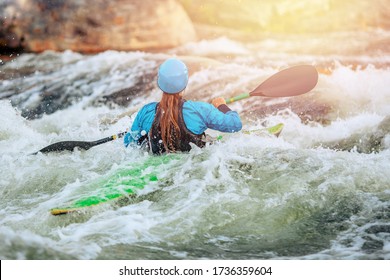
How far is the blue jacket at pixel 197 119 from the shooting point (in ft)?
9.14

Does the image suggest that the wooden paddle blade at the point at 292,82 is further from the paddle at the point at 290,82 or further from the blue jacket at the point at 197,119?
the blue jacket at the point at 197,119

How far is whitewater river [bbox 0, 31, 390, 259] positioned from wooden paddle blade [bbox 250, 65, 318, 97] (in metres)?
0.42

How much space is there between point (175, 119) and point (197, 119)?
4.7 inches

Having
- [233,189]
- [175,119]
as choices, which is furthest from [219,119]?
[233,189]

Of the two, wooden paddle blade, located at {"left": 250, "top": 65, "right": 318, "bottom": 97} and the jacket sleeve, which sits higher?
wooden paddle blade, located at {"left": 250, "top": 65, "right": 318, "bottom": 97}

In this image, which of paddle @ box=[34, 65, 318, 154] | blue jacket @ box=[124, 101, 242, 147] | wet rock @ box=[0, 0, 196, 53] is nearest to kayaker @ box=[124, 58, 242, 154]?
blue jacket @ box=[124, 101, 242, 147]

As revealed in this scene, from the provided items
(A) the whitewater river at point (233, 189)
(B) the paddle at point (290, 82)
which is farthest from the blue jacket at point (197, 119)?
(B) the paddle at point (290, 82)

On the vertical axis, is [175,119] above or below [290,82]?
below

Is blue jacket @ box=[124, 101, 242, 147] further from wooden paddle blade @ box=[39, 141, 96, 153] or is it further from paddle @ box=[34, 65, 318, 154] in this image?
Answer: paddle @ box=[34, 65, 318, 154]

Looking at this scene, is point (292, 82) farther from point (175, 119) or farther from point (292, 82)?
point (175, 119)

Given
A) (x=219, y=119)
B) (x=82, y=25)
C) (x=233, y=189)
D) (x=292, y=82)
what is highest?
(x=82, y=25)

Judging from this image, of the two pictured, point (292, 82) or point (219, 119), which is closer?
point (219, 119)

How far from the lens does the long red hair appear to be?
273 cm

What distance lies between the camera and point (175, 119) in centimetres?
276
